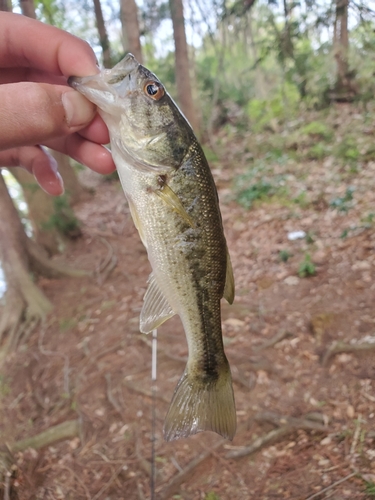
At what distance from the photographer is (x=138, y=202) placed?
1785 millimetres

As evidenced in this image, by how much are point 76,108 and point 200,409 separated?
1.55 metres

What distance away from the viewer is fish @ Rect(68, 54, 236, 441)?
5.70 feet

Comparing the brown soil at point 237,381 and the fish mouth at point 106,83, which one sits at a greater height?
the fish mouth at point 106,83

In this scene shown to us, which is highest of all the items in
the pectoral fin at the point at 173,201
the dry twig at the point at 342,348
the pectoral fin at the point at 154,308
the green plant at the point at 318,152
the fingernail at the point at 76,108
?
the fingernail at the point at 76,108

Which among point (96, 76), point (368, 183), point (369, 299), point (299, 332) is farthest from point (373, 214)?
point (96, 76)

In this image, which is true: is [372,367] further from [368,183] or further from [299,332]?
[368,183]

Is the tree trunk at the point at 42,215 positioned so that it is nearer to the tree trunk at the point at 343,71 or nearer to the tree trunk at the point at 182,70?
the tree trunk at the point at 182,70

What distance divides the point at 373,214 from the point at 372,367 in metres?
2.92

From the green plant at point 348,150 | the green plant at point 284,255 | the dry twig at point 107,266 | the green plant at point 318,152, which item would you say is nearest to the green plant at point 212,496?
the green plant at point 284,255

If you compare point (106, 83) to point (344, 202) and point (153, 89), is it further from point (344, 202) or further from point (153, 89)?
point (344, 202)

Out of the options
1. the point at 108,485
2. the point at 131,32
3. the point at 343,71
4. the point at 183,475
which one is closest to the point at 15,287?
the point at 108,485

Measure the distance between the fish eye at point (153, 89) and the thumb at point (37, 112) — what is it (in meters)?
0.30

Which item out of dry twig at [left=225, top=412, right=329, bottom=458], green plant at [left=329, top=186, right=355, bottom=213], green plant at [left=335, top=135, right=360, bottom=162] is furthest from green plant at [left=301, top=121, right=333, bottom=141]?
dry twig at [left=225, top=412, right=329, bottom=458]

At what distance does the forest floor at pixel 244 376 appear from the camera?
3.10m
